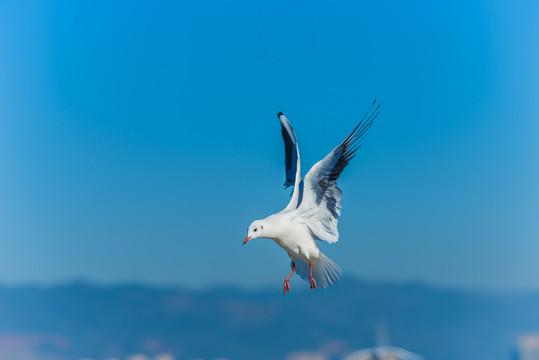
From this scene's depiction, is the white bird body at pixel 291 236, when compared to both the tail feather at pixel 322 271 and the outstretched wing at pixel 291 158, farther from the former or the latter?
the outstretched wing at pixel 291 158

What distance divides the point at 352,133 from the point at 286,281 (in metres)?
1.42

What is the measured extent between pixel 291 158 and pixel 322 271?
46.3 inches

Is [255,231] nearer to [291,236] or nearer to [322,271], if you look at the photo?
[291,236]

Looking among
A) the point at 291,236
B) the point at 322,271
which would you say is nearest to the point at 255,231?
the point at 291,236

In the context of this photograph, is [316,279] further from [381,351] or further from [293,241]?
[381,351]

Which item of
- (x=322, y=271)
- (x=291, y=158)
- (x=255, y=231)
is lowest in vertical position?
(x=255, y=231)

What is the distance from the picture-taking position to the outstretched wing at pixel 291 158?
21.3 feet

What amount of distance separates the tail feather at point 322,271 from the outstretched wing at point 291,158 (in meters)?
0.63

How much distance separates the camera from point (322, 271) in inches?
253

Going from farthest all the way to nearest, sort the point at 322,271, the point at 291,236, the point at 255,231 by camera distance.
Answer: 1. the point at 322,271
2. the point at 291,236
3. the point at 255,231

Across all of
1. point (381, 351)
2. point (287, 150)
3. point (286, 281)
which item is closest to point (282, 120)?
point (287, 150)

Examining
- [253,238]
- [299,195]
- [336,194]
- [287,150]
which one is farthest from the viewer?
[287,150]

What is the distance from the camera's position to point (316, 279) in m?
6.46

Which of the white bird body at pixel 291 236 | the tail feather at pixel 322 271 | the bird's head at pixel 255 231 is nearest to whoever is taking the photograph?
the bird's head at pixel 255 231
